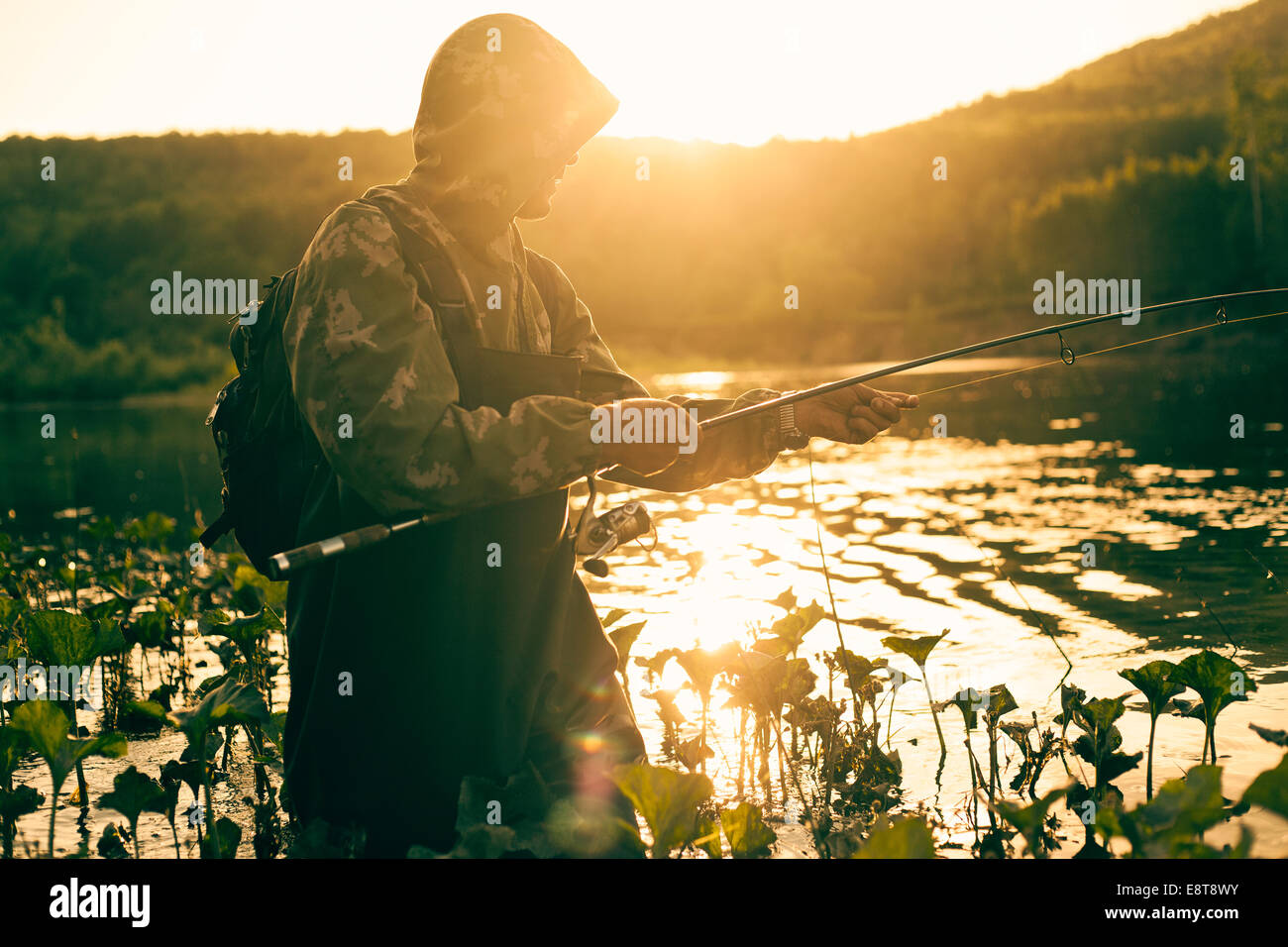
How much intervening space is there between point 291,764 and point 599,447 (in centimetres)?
130

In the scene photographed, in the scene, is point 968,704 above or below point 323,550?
below

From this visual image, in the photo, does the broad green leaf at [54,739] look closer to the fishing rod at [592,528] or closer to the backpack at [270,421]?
the backpack at [270,421]

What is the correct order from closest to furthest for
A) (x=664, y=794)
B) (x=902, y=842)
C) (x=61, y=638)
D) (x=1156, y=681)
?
1. (x=902, y=842)
2. (x=664, y=794)
3. (x=1156, y=681)
4. (x=61, y=638)

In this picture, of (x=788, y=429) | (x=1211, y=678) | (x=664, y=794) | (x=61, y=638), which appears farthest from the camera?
(x=61, y=638)

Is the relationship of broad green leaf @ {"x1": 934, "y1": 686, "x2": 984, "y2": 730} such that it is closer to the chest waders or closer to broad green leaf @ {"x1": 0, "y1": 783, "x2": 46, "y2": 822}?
the chest waders

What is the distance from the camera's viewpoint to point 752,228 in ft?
389

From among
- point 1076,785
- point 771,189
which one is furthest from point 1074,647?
point 771,189

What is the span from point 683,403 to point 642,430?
0.66 m

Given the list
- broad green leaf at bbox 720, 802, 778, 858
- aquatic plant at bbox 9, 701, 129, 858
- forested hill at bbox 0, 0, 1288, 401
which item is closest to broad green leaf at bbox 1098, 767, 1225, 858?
broad green leaf at bbox 720, 802, 778, 858

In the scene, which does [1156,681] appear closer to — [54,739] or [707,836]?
[707,836]

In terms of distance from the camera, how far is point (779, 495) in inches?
559

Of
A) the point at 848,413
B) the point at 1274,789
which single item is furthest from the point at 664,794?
the point at 848,413

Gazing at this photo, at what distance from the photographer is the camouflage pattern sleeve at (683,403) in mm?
3496
